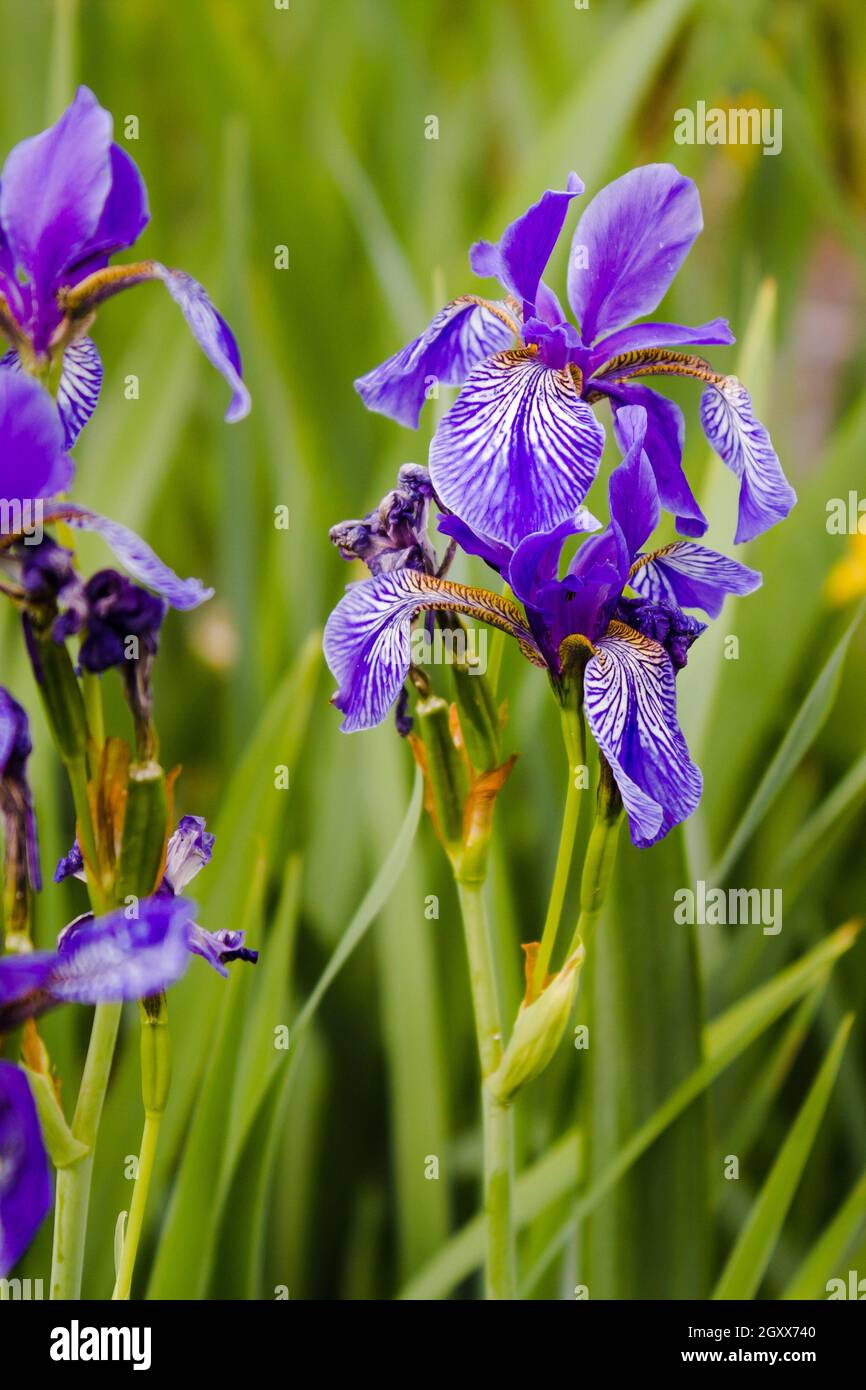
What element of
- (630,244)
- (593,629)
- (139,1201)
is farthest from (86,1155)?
(630,244)

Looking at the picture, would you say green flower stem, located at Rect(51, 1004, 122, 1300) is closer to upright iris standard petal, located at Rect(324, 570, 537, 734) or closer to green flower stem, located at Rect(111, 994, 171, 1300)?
green flower stem, located at Rect(111, 994, 171, 1300)

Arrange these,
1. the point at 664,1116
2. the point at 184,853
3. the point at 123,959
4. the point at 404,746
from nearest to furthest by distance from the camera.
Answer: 1. the point at 123,959
2. the point at 184,853
3. the point at 664,1116
4. the point at 404,746

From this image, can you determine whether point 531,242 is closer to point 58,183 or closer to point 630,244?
point 630,244

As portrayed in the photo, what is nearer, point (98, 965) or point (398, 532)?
point (98, 965)

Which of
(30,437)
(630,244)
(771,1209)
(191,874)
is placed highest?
(630,244)

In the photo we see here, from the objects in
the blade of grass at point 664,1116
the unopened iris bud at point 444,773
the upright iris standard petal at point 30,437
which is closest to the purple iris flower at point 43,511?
the upright iris standard petal at point 30,437

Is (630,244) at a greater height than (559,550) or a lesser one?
greater

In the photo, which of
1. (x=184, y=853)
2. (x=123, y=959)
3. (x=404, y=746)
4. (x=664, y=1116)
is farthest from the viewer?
(x=404, y=746)
